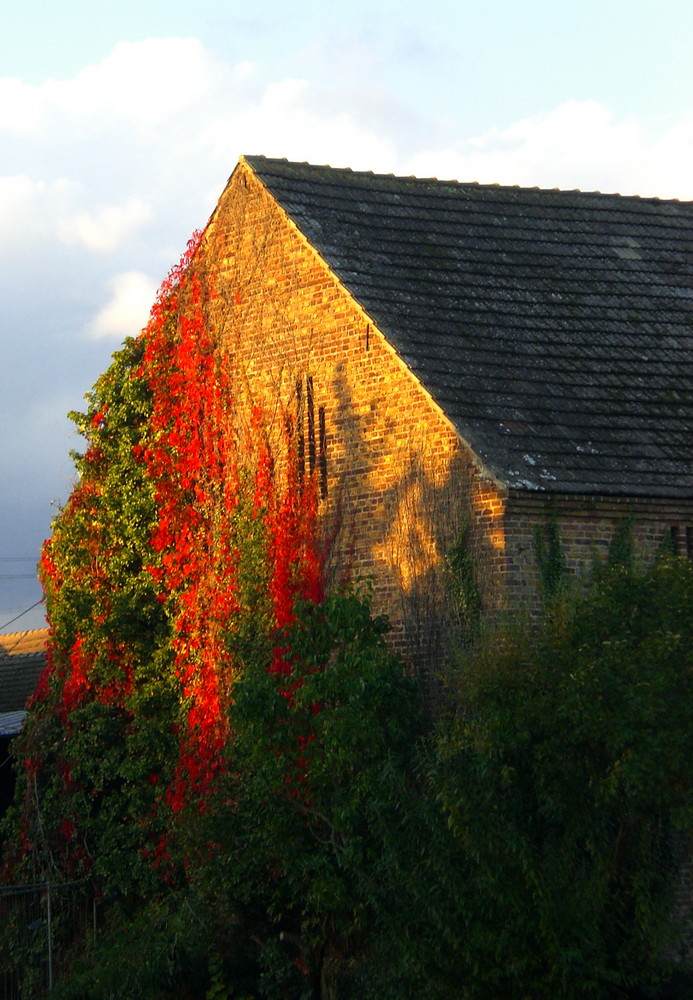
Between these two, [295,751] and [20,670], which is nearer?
[295,751]

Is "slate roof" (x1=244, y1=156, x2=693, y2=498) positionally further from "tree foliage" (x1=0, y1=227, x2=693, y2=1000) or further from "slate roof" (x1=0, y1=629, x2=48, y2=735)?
"slate roof" (x1=0, y1=629, x2=48, y2=735)

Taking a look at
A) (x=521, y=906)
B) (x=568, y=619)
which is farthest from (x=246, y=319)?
(x=521, y=906)

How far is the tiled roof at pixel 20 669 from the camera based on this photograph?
1350 inches

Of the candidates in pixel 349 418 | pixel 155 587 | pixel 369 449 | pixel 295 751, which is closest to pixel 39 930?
pixel 155 587

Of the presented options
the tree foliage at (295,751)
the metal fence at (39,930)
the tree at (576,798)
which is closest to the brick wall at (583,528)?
the tree foliage at (295,751)

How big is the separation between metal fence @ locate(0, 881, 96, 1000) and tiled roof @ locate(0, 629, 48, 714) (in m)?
13.1

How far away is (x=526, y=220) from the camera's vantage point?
21.1 metres

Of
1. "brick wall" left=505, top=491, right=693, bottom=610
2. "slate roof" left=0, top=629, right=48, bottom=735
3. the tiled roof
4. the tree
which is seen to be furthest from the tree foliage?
the tiled roof

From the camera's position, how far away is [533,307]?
18984mm

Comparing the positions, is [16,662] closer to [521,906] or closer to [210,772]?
[210,772]

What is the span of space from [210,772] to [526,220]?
8958 mm

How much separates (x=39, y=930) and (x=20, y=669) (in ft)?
57.9

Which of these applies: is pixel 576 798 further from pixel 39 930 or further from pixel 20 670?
pixel 20 670

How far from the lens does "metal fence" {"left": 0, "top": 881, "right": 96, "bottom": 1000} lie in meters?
18.4
